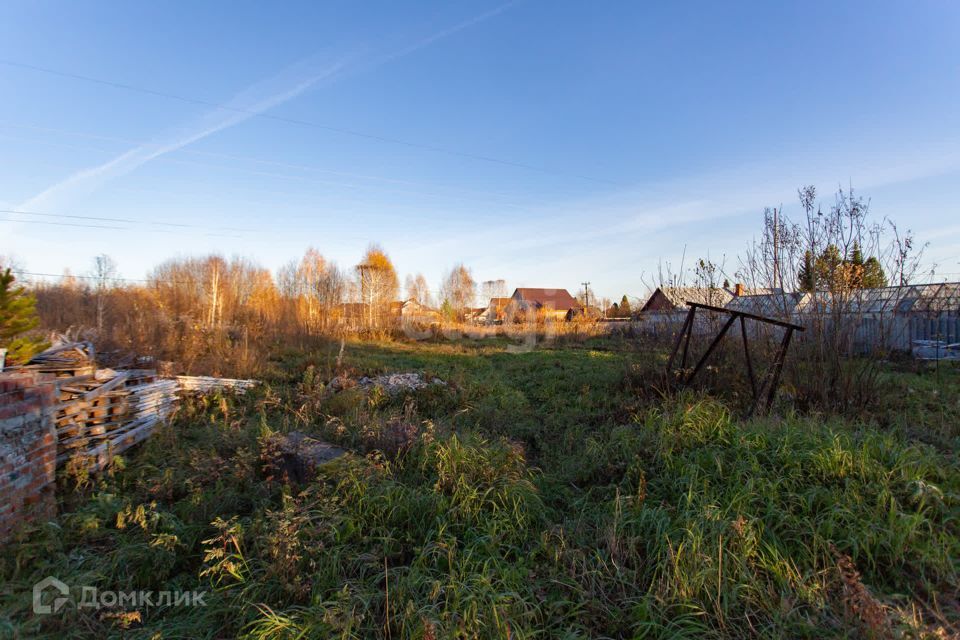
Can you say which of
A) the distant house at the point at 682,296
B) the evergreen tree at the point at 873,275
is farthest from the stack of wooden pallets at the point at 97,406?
the evergreen tree at the point at 873,275

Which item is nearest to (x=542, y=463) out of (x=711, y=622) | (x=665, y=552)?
(x=665, y=552)

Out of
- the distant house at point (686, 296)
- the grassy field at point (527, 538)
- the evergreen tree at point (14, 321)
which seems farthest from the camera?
the distant house at point (686, 296)

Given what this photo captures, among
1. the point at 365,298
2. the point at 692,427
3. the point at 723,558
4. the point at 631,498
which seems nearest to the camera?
the point at 723,558

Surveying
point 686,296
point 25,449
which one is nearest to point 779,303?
point 686,296

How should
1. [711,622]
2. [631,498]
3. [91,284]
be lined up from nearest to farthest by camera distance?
[711,622]
[631,498]
[91,284]

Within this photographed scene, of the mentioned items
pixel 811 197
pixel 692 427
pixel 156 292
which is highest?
pixel 811 197

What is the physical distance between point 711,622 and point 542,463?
2.28 m

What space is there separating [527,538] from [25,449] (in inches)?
140

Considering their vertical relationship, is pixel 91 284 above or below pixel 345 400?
above

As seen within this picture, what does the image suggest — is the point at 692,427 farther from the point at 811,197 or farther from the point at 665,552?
the point at 811,197

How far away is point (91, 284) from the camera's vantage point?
53.1 ft

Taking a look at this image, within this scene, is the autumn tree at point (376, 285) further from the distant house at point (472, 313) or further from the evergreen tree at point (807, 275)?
the evergreen tree at point (807, 275)

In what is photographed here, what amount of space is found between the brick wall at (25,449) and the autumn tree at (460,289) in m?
36.4

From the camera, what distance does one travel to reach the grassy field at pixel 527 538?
2096 millimetres
